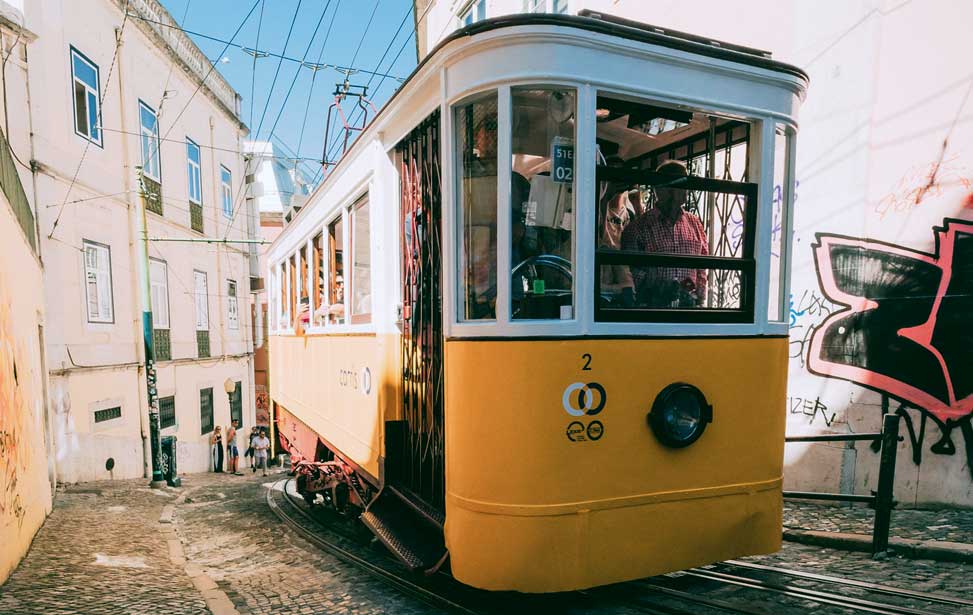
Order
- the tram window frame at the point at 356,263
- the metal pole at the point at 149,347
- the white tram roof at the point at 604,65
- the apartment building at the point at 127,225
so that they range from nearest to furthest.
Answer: the white tram roof at the point at 604,65, the tram window frame at the point at 356,263, the apartment building at the point at 127,225, the metal pole at the point at 149,347

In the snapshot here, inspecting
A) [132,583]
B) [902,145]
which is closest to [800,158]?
[902,145]

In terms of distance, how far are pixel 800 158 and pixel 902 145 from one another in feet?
3.09

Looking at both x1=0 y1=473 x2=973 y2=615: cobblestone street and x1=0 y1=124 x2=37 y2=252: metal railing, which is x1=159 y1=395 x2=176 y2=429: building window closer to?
x1=0 y1=473 x2=973 y2=615: cobblestone street

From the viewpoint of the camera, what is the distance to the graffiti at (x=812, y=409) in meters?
5.66

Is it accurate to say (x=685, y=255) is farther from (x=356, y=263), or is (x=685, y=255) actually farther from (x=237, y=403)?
(x=237, y=403)

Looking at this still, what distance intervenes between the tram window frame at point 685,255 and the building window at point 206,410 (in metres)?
17.6

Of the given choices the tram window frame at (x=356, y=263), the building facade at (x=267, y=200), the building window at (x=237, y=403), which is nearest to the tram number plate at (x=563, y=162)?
the tram window frame at (x=356, y=263)

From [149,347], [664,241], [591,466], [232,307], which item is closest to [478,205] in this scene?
[664,241]

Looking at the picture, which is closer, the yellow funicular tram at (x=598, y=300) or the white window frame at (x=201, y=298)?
the yellow funicular tram at (x=598, y=300)

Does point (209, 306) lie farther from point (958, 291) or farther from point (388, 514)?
point (958, 291)

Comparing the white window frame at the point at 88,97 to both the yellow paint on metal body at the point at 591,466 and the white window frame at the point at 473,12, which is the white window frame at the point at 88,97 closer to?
the white window frame at the point at 473,12

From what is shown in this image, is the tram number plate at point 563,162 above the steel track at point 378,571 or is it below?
above

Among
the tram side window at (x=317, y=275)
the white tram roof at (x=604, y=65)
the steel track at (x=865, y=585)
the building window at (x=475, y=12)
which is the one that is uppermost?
the building window at (x=475, y=12)

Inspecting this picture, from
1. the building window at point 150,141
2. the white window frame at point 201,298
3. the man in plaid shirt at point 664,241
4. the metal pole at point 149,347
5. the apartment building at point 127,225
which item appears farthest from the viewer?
the white window frame at point 201,298
